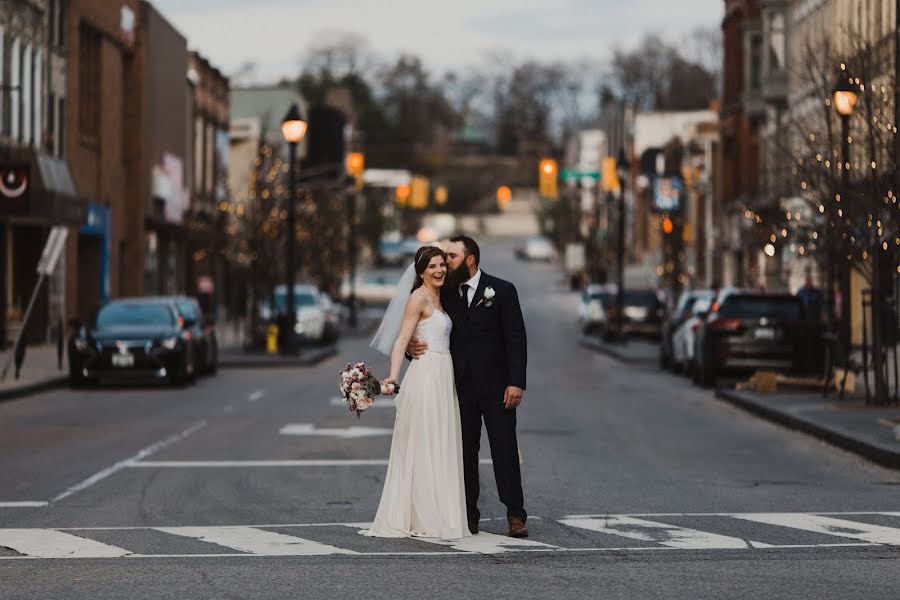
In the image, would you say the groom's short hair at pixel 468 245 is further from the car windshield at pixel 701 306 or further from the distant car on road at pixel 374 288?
the distant car on road at pixel 374 288

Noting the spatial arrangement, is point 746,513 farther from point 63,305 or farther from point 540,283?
point 540,283

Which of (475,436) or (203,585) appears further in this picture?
(475,436)

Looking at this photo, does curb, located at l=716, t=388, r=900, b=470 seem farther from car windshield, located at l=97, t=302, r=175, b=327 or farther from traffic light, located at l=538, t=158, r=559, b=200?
traffic light, located at l=538, t=158, r=559, b=200

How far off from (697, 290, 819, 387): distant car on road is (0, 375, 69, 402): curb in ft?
36.3

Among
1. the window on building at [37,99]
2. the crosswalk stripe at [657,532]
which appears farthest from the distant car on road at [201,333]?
the crosswalk stripe at [657,532]

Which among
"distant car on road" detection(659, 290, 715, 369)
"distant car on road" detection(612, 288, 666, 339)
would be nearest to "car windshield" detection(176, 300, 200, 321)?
"distant car on road" detection(659, 290, 715, 369)

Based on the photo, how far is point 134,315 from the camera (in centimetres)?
3459

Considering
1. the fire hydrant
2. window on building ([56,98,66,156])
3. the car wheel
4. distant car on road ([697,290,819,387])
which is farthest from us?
window on building ([56,98,66,156])

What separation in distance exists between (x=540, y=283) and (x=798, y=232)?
89.4m

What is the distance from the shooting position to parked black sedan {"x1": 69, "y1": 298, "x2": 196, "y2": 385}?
32969 millimetres

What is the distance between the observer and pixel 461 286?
12.8 m

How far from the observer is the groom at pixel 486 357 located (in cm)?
1268

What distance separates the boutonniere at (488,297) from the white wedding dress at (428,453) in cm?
26

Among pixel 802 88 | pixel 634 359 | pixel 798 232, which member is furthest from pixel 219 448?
pixel 802 88
